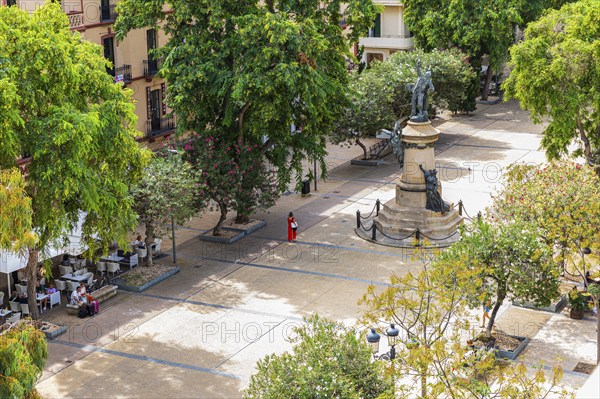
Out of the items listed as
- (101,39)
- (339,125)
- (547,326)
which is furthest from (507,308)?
(101,39)

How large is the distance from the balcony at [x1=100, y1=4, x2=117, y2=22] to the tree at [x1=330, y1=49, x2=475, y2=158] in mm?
11414

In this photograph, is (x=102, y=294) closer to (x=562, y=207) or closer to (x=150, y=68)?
(x=562, y=207)

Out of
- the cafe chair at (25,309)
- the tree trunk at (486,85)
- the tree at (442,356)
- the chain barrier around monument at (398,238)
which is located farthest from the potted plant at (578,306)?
the tree trunk at (486,85)

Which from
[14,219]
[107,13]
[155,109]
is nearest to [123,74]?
[107,13]

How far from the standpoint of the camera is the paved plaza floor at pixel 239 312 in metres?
26.5

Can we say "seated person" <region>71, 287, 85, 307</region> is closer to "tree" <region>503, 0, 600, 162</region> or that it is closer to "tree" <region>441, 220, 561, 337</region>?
"tree" <region>441, 220, 561, 337</region>

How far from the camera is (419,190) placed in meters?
37.8

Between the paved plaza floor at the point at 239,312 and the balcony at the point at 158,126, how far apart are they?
6.25m

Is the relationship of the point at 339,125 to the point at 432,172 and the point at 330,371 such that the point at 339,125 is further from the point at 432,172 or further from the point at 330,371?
the point at 330,371

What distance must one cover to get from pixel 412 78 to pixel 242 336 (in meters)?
24.3

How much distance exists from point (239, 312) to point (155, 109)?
59.8 ft

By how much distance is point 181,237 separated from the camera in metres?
39.2

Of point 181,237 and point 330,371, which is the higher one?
point 330,371

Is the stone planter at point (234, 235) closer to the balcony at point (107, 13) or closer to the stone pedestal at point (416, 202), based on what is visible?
the stone pedestal at point (416, 202)
